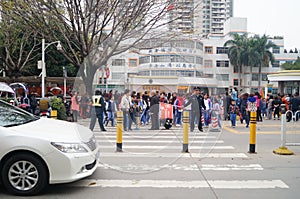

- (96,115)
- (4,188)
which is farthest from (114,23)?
(4,188)

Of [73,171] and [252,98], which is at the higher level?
[252,98]

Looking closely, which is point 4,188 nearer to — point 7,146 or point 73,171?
point 7,146

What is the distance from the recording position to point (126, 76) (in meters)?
7.36

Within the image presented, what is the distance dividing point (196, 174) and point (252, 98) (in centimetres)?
882

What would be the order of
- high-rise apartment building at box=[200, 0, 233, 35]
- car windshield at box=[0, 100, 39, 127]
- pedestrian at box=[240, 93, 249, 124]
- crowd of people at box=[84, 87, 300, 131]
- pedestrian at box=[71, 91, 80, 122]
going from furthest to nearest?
high-rise apartment building at box=[200, 0, 233, 35] < pedestrian at box=[240, 93, 249, 124] < pedestrian at box=[71, 91, 80, 122] < crowd of people at box=[84, 87, 300, 131] < car windshield at box=[0, 100, 39, 127]

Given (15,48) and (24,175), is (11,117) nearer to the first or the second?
(24,175)

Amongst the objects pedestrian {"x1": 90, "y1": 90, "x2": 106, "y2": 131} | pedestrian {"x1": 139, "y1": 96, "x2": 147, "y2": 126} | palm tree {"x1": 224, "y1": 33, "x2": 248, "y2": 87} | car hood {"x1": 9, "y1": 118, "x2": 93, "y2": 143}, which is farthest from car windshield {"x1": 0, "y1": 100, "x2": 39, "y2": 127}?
palm tree {"x1": 224, "y1": 33, "x2": 248, "y2": 87}

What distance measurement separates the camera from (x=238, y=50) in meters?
51.2

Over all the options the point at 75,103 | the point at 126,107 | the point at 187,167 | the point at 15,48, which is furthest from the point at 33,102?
the point at 15,48

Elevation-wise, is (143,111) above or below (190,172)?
above

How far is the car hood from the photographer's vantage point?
17.2 ft

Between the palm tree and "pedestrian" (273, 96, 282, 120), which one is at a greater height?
the palm tree

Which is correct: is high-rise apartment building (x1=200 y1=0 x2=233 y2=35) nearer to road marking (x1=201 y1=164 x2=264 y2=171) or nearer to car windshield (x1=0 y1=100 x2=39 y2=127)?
road marking (x1=201 y1=164 x2=264 y2=171)

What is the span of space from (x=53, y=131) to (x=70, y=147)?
0.51 metres
